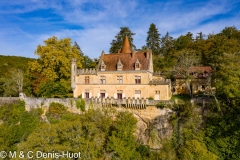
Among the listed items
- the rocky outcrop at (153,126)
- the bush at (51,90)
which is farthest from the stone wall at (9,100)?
the rocky outcrop at (153,126)

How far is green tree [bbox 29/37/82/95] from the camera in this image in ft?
117

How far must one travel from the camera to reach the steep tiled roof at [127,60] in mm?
31567

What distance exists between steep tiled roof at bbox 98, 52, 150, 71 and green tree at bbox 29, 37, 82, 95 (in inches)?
276

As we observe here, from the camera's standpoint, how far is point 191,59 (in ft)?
99.2

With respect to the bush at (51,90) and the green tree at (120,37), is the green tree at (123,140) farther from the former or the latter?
the green tree at (120,37)

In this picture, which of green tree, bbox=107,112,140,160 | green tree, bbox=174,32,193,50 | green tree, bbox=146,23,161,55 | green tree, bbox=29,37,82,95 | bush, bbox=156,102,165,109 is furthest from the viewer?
green tree, bbox=146,23,161,55

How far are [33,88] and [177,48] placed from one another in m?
36.1

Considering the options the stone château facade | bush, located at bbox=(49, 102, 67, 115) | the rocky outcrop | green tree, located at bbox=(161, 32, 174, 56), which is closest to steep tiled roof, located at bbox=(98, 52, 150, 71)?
the stone château facade

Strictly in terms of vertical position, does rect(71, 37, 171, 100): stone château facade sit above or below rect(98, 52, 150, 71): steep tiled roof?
below

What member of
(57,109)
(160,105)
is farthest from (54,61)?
(160,105)

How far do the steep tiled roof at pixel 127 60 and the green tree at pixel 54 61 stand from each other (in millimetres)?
7018

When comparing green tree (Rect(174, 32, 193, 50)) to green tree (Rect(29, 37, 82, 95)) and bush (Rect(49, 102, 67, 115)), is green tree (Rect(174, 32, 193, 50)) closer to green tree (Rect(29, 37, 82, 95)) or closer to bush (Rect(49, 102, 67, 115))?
green tree (Rect(29, 37, 82, 95))

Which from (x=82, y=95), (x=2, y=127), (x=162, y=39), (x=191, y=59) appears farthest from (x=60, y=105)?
(x=162, y=39)

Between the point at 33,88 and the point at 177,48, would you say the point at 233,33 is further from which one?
the point at 33,88
